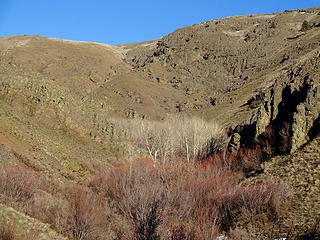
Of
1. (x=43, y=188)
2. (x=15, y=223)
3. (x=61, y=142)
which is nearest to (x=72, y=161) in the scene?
(x=61, y=142)

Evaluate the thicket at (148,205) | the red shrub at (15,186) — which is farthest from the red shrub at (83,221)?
the red shrub at (15,186)

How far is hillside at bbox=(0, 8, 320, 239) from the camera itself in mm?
22438

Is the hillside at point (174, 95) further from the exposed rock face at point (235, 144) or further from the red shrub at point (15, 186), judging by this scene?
the red shrub at point (15, 186)

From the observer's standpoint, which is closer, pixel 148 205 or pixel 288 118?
pixel 148 205

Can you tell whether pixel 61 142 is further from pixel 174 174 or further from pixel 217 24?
pixel 217 24

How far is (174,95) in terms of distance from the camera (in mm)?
78125

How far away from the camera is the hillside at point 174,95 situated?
883 inches

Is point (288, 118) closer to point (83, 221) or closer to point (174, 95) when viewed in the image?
point (83, 221)

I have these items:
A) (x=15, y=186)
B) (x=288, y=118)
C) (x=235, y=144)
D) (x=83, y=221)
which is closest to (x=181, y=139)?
(x=235, y=144)

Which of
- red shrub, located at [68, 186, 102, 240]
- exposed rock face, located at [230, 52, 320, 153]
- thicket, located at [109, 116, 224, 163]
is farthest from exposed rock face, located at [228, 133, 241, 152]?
red shrub, located at [68, 186, 102, 240]

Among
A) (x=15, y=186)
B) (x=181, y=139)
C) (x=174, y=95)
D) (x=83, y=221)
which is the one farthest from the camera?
(x=174, y=95)

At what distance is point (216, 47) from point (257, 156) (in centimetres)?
8715

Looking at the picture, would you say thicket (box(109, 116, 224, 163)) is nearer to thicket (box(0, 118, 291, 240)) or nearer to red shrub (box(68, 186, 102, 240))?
thicket (box(0, 118, 291, 240))

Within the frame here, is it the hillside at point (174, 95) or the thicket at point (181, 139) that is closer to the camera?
the hillside at point (174, 95)
